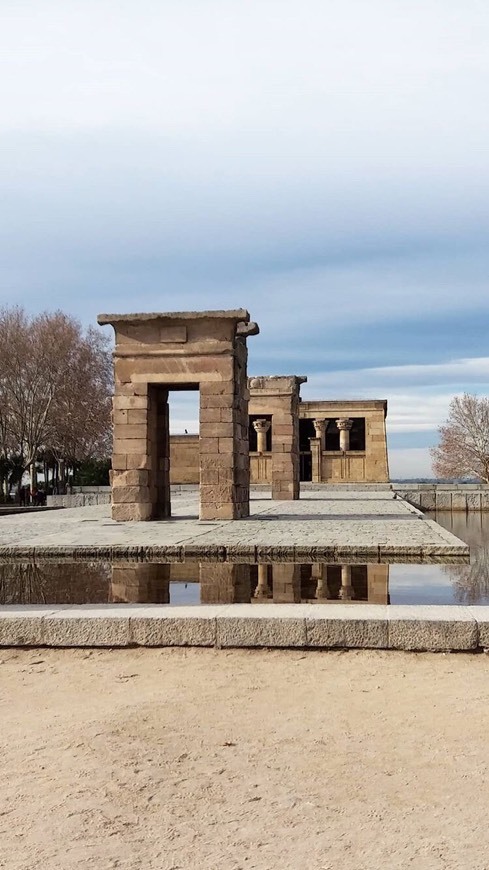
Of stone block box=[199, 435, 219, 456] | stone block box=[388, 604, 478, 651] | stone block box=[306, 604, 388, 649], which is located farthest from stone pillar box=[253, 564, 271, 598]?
stone block box=[199, 435, 219, 456]

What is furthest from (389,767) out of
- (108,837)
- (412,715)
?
(108,837)

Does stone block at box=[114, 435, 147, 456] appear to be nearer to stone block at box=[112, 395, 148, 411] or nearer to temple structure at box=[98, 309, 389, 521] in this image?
temple structure at box=[98, 309, 389, 521]

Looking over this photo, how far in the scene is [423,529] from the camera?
1255 centimetres

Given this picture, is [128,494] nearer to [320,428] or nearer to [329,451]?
[320,428]

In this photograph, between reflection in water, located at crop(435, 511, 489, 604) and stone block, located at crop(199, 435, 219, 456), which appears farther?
stone block, located at crop(199, 435, 219, 456)

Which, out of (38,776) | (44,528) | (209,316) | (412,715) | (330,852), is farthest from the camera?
(209,316)

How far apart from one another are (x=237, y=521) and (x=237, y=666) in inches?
396

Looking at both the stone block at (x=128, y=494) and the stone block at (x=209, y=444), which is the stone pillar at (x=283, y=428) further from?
the stone block at (x=128, y=494)

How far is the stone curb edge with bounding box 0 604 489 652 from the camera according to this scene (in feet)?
17.9

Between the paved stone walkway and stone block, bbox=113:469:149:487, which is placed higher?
stone block, bbox=113:469:149:487

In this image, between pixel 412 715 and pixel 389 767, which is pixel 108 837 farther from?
pixel 412 715

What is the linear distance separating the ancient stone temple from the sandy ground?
10.5 m

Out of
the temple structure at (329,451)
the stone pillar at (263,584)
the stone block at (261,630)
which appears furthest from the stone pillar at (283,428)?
the stone block at (261,630)

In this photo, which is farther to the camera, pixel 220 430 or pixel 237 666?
pixel 220 430
